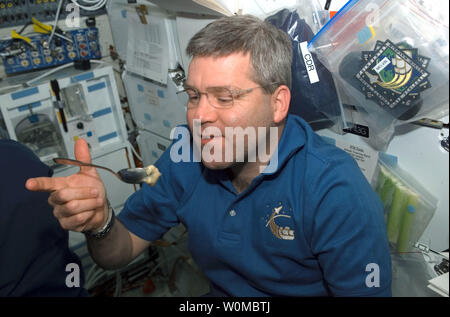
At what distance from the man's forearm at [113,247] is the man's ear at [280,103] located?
0.66 m

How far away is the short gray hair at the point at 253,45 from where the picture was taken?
1058 mm

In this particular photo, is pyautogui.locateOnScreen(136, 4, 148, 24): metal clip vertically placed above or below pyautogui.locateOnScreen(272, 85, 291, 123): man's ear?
above

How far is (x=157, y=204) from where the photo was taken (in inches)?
53.7

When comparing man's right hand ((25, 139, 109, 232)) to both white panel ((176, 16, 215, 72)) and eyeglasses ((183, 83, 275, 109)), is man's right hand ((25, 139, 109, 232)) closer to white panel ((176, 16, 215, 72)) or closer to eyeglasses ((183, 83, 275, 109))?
eyeglasses ((183, 83, 275, 109))

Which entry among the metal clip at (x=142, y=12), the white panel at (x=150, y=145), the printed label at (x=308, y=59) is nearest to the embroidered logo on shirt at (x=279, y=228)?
the printed label at (x=308, y=59)

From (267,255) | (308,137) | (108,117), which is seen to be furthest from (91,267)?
(308,137)

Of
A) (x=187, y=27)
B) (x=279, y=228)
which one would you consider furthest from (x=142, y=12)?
(x=279, y=228)

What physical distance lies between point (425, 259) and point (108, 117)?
6.03 ft

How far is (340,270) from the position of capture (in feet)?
3.44

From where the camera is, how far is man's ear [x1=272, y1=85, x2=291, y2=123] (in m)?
1.13
